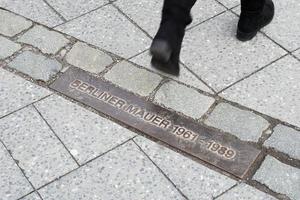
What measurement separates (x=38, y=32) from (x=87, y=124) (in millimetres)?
913

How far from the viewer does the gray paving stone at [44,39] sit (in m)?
3.30

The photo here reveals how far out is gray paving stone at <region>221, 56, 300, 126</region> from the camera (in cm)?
287

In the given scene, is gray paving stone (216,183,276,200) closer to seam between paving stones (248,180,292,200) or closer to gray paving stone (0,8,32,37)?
seam between paving stones (248,180,292,200)

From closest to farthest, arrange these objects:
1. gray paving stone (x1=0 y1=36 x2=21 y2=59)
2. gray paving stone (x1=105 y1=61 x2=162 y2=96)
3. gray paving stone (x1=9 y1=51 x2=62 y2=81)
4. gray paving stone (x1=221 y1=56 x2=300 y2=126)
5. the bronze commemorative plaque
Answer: the bronze commemorative plaque < gray paving stone (x1=221 y1=56 x2=300 y2=126) < gray paving stone (x1=105 y1=61 x2=162 y2=96) < gray paving stone (x1=9 y1=51 x2=62 y2=81) < gray paving stone (x1=0 y1=36 x2=21 y2=59)

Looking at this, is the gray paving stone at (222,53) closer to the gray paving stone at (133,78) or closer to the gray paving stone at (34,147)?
the gray paving stone at (133,78)

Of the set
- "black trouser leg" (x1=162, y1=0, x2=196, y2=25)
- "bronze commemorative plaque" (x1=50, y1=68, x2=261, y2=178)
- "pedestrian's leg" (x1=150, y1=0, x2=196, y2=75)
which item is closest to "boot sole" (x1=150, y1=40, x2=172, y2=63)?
"pedestrian's leg" (x1=150, y1=0, x2=196, y2=75)

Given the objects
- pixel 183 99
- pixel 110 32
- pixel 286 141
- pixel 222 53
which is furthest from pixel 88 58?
pixel 286 141

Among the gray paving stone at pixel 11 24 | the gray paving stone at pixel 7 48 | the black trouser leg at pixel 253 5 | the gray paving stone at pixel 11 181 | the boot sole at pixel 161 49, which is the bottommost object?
the gray paving stone at pixel 11 181

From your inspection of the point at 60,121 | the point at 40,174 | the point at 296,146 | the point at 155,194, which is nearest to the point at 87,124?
the point at 60,121

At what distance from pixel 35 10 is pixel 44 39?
347 mm

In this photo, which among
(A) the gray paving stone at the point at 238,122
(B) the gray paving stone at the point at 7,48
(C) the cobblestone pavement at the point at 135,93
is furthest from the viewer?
(B) the gray paving stone at the point at 7,48

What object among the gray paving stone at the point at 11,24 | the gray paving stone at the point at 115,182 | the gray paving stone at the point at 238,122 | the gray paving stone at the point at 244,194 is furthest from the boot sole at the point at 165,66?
the gray paving stone at the point at 11,24

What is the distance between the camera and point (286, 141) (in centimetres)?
270

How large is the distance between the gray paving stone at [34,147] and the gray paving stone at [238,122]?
0.81 meters
